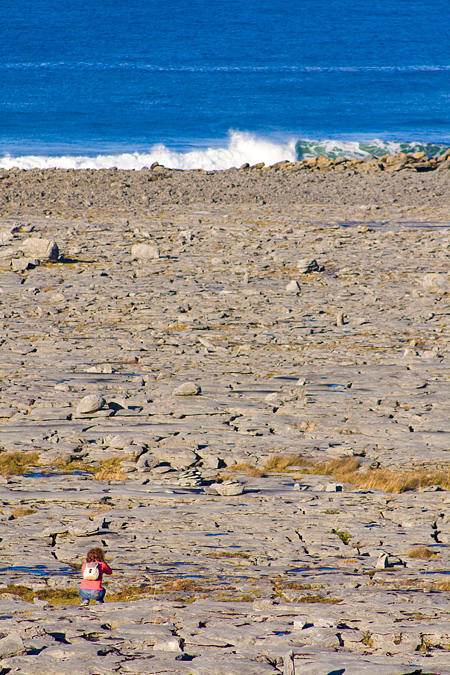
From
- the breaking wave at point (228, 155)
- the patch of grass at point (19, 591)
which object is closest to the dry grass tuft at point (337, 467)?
the patch of grass at point (19, 591)

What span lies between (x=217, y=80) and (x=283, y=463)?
3389 inches

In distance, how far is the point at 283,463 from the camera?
31.6 ft

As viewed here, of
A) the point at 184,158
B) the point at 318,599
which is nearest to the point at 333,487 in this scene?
the point at 318,599

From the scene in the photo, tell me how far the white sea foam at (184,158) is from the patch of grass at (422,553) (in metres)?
50.5

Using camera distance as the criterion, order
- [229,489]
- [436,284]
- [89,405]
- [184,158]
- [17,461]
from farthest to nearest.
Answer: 1. [184,158]
2. [436,284]
3. [89,405]
4. [17,461]
5. [229,489]

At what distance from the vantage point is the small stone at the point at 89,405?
35.8 ft

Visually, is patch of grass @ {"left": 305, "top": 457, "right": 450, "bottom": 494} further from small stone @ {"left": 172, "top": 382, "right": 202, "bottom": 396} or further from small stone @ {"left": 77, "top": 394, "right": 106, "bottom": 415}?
small stone @ {"left": 77, "top": 394, "right": 106, "bottom": 415}

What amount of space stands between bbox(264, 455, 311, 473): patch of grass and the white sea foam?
47.9 metres

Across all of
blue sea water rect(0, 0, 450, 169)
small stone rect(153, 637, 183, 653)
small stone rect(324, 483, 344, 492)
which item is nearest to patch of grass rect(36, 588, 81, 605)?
small stone rect(153, 637, 183, 653)

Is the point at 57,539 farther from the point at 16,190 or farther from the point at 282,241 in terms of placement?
the point at 16,190

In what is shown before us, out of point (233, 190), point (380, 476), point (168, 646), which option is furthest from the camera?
point (233, 190)

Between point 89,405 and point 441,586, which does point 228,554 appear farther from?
point 89,405

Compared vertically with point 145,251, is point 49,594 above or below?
below

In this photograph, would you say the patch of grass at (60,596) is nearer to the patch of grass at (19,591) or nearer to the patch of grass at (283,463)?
the patch of grass at (19,591)
